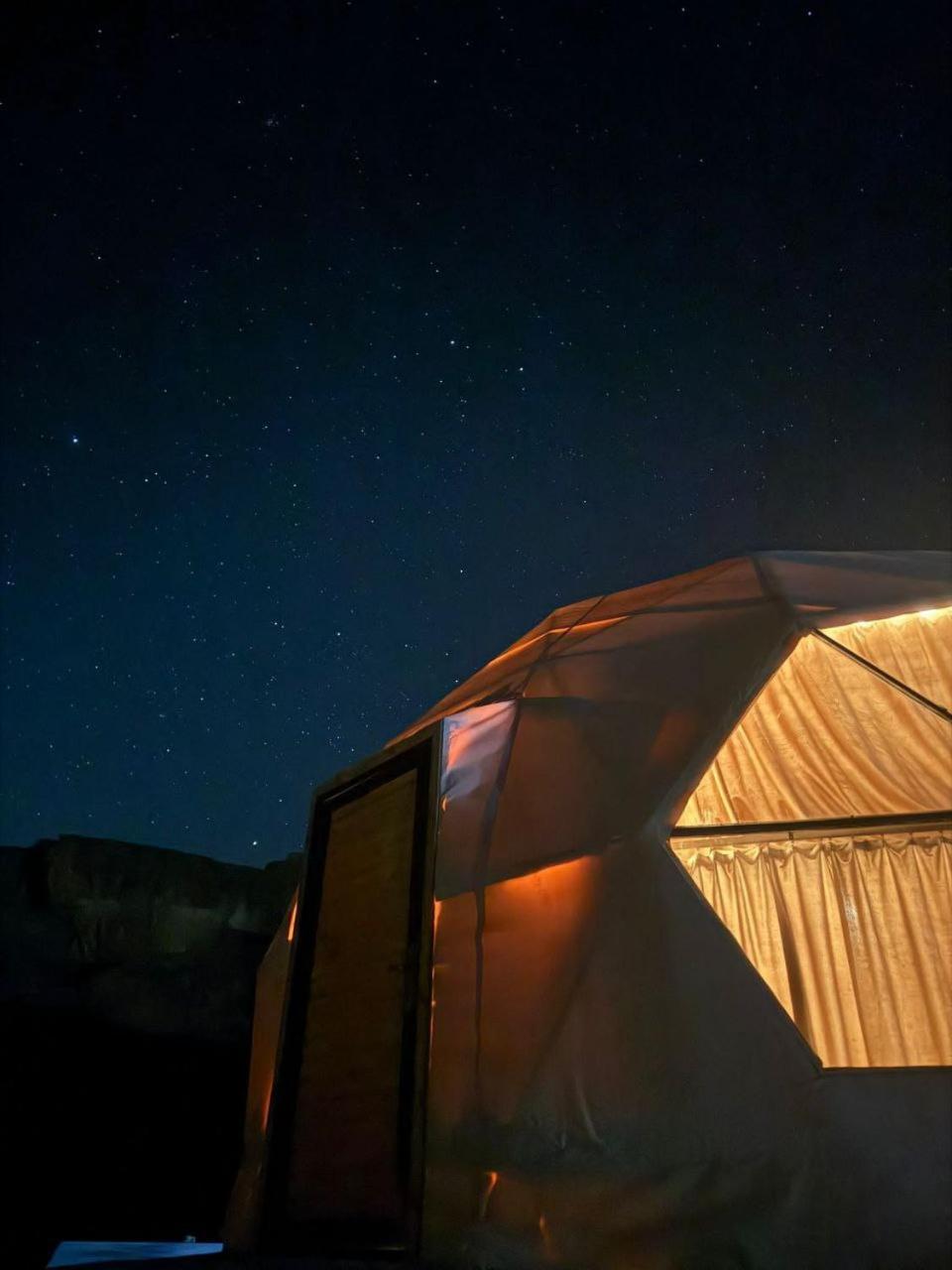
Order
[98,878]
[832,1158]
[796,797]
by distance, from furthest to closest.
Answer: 1. [98,878]
2. [796,797]
3. [832,1158]

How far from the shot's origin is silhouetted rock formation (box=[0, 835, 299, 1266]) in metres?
10.2

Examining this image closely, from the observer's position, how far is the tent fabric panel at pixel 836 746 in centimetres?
496

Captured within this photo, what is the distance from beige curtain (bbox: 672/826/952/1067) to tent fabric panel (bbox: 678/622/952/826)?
378 mm

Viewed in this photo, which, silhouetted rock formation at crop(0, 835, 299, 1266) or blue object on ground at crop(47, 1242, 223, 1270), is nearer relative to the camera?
blue object on ground at crop(47, 1242, 223, 1270)

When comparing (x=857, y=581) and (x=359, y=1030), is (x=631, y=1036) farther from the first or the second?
(x=857, y=581)

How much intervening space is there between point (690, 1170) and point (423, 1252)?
3.42ft

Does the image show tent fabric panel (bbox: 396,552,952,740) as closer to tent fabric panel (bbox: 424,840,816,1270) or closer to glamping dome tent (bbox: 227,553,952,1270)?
glamping dome tent (bbox: 227,553,952,1270)

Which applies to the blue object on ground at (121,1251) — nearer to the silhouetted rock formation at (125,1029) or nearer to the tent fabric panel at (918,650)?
the silhouetted rock formation at (125,1029)

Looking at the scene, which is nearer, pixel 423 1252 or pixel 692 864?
pixel 423 1252

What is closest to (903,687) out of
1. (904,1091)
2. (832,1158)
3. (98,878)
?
(904,1091)

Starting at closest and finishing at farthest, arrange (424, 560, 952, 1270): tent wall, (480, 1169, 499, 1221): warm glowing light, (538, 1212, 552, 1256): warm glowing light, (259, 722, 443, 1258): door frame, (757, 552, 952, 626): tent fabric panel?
1. (424, 560, 952, 1270): tent wall
2. (538, 1212, 552, 1256): warm glowing light
3. (480, 1169, 499, 1221): warm glowing light
4. (259, 722, 443, 1258): door frame
5. (757, 552, 952, 626): tent fabric panel

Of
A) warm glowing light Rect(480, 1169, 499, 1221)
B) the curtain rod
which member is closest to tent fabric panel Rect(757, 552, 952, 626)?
the curtain rod

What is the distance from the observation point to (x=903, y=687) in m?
4.11

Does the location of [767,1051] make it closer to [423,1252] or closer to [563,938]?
[563,938]
